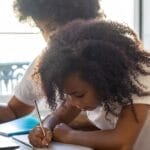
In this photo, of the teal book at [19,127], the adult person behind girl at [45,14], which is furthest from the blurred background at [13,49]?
the teal book at [19,127]

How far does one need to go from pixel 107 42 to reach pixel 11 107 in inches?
29.6

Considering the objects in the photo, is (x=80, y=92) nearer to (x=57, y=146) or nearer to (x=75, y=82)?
(x=75, y=82)

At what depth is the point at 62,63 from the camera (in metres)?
1.03

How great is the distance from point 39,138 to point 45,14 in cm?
55

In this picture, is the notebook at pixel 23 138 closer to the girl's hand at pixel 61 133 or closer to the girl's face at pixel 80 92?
the girl's hand at pixel 61 133

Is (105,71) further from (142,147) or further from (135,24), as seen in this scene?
(135,24)

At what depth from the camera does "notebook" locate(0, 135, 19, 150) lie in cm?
106

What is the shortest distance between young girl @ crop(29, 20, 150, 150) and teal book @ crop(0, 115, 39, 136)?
0.15 meters

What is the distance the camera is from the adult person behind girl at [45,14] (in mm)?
1492

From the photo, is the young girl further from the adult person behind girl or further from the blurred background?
the blurred background

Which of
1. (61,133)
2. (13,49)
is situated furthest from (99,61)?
(13,49)

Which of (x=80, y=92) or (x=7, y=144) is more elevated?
(x=80, y=92)

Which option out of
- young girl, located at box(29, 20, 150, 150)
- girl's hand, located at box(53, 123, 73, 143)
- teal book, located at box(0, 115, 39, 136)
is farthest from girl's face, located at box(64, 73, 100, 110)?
teal book, located at box(0, 115, 39, 136)

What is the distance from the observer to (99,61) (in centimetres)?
104
